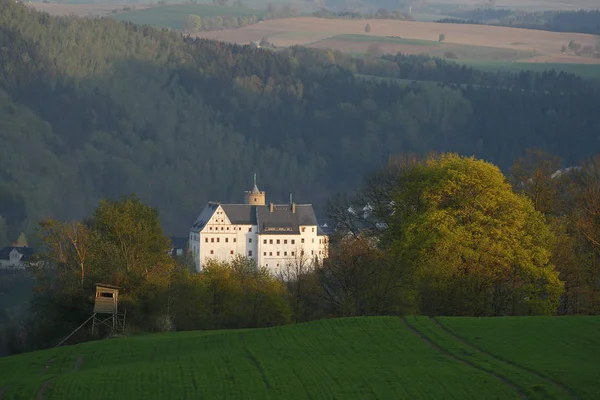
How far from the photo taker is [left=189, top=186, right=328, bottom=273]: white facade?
13550 cm

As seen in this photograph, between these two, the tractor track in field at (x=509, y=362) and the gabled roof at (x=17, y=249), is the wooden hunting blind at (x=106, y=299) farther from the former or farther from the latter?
the gabled roof at (x=17, y=249)

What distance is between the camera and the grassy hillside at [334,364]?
37188 millimetres

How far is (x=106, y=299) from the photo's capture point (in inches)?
2424

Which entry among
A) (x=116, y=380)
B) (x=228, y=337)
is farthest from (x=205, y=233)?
(x=116, y=380)

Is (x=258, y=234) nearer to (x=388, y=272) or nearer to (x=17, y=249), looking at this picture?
(x=17, y=249)

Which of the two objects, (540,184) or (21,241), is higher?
(540,184)

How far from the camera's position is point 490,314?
197 ft

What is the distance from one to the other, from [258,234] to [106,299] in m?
75.2

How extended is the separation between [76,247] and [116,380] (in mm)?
27592

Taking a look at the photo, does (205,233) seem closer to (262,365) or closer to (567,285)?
(567,285)

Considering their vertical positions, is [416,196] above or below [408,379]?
above

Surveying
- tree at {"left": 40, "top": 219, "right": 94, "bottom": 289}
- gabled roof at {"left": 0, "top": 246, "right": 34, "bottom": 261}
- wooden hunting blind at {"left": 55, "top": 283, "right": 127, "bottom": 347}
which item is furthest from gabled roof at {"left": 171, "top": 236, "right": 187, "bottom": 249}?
wooden hunting blind at {"left": 55, "top": 283, "right": 127, "bottom": 347}

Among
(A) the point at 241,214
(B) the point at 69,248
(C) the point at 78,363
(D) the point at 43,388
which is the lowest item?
(C) the point at 78,363

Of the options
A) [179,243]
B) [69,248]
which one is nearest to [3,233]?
[179,243]
